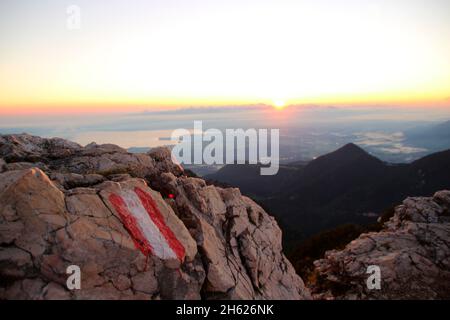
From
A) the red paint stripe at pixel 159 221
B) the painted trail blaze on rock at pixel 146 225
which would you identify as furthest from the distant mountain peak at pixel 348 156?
the painted trail blaze on rock at pixel 146 225

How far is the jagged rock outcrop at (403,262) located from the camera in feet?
59.4

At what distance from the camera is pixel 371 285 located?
18.7 m

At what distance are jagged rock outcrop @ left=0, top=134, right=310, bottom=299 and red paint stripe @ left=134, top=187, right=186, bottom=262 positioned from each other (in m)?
0.05

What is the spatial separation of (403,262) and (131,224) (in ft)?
55.7

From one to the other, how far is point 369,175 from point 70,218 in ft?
418

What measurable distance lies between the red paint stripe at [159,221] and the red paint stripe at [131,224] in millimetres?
938

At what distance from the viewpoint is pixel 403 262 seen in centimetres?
1958

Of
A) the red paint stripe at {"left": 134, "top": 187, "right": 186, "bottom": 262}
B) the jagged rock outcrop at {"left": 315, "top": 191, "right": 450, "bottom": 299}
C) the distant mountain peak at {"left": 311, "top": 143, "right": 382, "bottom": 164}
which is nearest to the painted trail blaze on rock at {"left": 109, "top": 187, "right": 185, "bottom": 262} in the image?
the red paint stripe at {"left": 134, "top": 187, "right": 186, "bottom": 262}

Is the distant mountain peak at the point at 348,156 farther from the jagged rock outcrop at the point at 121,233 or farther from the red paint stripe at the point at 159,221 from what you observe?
the red paint stripe at the point at 159,221

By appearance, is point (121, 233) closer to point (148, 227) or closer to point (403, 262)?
point (148, 227)

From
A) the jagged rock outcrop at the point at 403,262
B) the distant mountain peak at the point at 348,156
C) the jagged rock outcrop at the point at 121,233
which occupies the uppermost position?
the jagged rock outcrop at the point at 121,233
